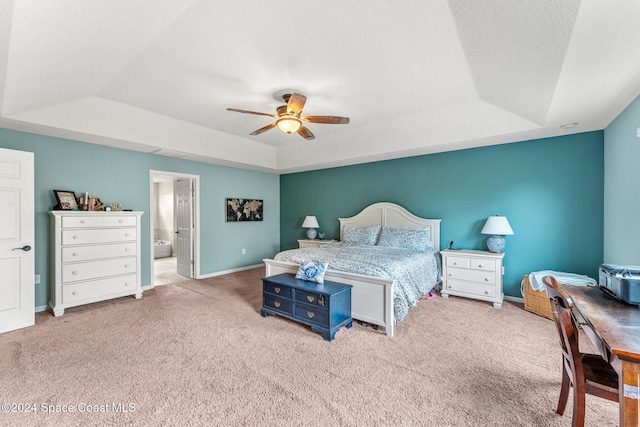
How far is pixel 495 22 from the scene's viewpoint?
1.89m

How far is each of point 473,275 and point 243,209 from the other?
449 cm

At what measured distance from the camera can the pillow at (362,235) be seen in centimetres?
493

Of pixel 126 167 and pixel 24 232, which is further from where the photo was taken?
pixel 126 167

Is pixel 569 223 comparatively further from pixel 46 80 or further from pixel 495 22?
pixel 46 80

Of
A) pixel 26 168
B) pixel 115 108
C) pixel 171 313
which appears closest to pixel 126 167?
pixel 115 108

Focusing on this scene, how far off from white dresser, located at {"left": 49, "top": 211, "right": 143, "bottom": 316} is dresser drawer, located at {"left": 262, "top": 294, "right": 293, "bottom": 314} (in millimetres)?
2174

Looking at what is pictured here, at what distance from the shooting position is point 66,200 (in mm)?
3689

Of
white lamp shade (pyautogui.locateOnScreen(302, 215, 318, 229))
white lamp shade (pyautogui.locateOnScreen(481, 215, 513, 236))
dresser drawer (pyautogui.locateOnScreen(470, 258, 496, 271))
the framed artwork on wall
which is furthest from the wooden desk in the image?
the framed artwork on wall

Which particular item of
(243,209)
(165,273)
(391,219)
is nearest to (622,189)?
(391,219)

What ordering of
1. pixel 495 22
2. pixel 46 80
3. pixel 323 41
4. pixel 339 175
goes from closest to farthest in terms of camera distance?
pixel 495 22, pixel 323 41, pixel 46 80, pixel 339 175

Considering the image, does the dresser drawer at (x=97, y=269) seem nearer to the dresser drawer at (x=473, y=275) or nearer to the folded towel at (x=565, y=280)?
the dresser drawer at (x=473, y=275)

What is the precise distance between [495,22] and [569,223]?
3.12 m

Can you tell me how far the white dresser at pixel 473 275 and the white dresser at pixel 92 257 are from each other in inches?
179

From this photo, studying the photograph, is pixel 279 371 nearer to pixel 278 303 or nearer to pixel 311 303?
pixel 311 303
